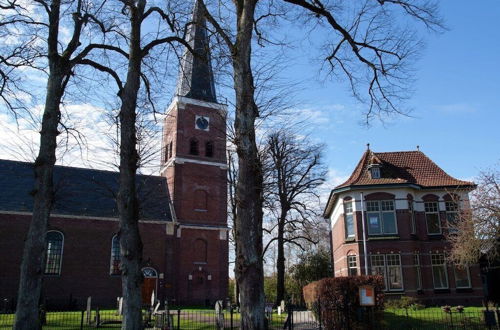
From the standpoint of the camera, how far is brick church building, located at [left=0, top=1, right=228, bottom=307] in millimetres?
32406

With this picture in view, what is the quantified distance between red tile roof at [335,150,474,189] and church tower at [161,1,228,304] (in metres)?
12.0

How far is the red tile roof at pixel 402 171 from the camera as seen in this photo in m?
29.2

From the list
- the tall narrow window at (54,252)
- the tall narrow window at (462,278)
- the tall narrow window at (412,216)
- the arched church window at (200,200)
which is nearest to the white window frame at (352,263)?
the tall narrow window at (412,216)

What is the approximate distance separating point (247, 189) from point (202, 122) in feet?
111

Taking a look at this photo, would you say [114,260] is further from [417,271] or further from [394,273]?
[417,271]

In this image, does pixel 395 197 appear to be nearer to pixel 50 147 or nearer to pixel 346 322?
pixel 346 322

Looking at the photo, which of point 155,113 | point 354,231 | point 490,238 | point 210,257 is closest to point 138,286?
point 155,113

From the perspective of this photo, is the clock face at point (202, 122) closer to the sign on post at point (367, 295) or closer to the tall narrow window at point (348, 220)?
the tall narrow window at point (348, 220)

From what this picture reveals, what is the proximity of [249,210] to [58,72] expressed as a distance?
7290mm

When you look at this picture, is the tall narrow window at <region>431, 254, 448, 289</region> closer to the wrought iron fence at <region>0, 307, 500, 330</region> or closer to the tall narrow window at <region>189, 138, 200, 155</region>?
the wrought iron fence at <region>0, 307, 500, 330</region>

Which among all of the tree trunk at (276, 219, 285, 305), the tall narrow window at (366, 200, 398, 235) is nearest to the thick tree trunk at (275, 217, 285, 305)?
the tree trunk at (276, 219, 285, 305)

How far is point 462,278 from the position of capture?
28.2 metres

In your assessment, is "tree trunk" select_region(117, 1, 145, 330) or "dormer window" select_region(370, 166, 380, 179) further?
"dormer window" select_region(370, 166, 380, 179)

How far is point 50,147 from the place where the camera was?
1120 centimetres
